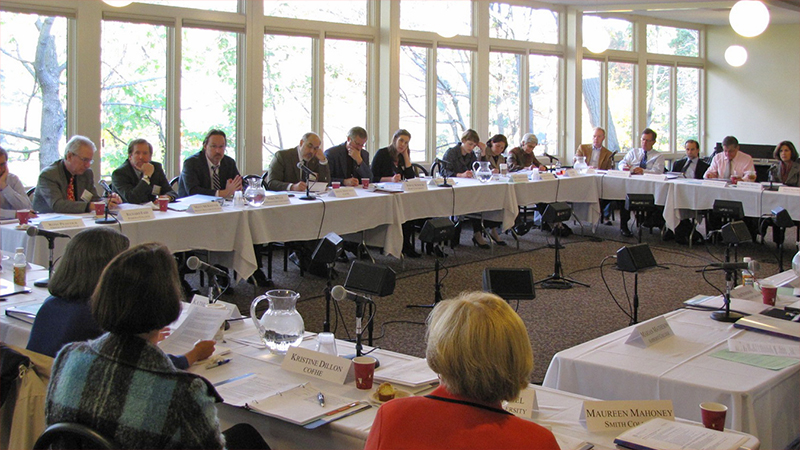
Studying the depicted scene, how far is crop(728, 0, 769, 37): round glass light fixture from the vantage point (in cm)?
623

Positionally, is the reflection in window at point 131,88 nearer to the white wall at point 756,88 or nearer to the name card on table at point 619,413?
the name card on table at point 619,413

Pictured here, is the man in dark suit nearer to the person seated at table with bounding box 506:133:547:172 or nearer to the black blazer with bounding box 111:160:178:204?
the black blazer with bounding box 111:160:178:204

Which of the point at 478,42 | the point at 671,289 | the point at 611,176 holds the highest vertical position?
the point at 478,42

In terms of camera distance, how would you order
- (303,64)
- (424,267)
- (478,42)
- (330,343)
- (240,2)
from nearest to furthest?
(330,343) < (424,267) < (240,2) < (303,64) < (478,42)

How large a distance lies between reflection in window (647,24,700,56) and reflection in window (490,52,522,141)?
277 centimetres

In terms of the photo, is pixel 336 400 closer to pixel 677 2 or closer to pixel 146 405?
pixel 146 405

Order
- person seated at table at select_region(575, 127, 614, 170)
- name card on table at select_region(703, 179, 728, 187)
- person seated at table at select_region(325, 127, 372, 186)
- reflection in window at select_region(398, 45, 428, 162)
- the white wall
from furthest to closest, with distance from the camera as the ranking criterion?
the white wall < reflection in window at select_region(398, 45, 428, 162) < person seated at table at select_region(575, 127, 614, 170) < name card on table at select_region(703, 179, 728, 187) < person seated at table at select_region(325, 127, 372, 186)

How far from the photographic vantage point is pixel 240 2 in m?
7.54

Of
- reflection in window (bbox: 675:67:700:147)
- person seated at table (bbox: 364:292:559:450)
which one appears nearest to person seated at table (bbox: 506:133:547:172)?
reflection in window (bbox: 675:67:700:147)

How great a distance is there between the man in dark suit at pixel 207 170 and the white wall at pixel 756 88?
370 inches

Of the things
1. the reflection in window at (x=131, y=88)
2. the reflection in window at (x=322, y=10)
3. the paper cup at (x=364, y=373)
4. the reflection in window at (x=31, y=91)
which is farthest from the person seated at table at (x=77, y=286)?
the reflection in window at (x=322, y=10)

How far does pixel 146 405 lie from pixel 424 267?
5002 millimetres

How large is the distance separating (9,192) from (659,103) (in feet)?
32.7

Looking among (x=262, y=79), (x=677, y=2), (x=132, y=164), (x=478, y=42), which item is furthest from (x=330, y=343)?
(x=677, y=2)
